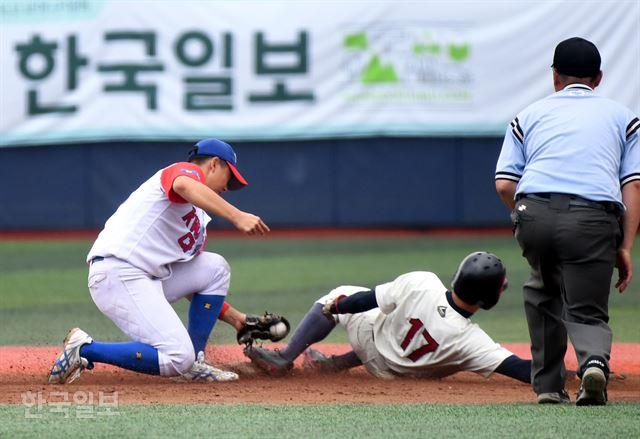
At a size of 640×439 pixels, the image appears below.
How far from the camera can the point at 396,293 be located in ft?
18.7

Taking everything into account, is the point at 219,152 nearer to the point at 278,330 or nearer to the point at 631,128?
the point at 278,330

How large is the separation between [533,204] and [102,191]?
993 centimetres

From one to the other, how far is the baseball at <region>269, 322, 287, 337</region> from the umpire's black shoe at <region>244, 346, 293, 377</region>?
0.35 ft

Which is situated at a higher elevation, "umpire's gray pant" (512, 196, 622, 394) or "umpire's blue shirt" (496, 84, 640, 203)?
"umpire's blue shirt" (496, 84, 640, 203)

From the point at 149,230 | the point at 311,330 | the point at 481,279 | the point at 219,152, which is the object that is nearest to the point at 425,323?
the point at 481,279

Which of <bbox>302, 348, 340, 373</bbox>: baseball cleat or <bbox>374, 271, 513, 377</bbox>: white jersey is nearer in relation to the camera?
<bbox>374, 271, 513, 377</bbox>: white jersey

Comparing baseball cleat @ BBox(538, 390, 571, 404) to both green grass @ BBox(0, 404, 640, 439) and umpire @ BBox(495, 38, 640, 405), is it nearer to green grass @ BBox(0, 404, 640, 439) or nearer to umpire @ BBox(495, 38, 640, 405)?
umpire @ BBox(495, 38, 640, 405)

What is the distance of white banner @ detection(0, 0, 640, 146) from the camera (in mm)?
14070

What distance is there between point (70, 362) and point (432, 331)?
172 centimetres

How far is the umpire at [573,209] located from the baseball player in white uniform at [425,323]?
330mm

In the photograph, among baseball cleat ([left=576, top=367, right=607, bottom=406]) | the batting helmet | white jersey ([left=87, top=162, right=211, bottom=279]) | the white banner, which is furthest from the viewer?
the white banner

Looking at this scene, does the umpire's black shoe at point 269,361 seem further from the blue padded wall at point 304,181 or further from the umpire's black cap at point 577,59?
the blue padded wall at point 304,181

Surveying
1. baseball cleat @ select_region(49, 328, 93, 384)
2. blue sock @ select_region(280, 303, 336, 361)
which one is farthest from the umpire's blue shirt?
baseball cleat @ select_region(49, 328, 93, 384)

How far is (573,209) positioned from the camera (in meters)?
4.95
